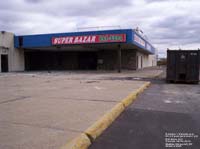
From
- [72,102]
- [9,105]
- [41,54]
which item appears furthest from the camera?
[41,54]

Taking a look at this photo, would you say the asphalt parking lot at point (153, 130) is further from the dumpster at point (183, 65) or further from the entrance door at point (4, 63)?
the entrance door at point (4, 63)

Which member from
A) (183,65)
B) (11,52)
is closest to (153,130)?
(183,65)

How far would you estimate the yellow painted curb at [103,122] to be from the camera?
14.8 ft

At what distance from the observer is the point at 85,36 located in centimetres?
2791

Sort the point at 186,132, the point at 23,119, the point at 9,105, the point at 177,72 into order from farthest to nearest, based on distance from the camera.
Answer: the point at 177,72 → the point at 9,105 → the point at 23,119 → the point at 186,132

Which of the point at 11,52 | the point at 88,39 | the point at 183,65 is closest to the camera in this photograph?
the point at 183,65

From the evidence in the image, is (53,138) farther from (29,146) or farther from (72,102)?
(72,102)

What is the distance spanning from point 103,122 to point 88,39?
2319 cm

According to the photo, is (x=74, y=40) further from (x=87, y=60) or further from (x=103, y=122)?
(x=103, y=122)

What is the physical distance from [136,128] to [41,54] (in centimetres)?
3858

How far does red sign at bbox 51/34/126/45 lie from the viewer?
2625 centimetres

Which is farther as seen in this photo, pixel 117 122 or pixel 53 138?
pixel 117 122

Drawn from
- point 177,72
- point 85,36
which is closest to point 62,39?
point 85,36

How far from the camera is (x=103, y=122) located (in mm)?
5160
